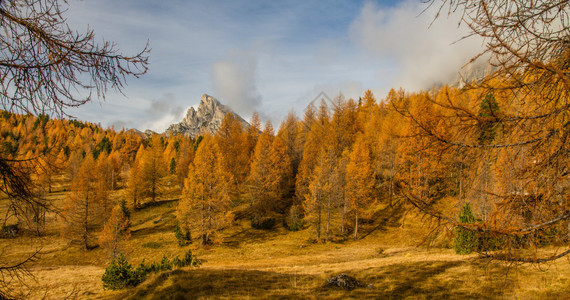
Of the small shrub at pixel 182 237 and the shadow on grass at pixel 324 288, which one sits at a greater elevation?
the shadow on grass at pixel 324 288

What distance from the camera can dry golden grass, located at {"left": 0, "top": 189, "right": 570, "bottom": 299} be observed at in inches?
352

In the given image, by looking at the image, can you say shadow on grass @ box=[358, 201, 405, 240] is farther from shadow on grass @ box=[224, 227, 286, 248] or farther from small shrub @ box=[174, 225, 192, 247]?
small shrub @ box=[174, 225, 192, 247]

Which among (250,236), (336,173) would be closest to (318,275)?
(336,173)

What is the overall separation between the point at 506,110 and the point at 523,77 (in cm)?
44

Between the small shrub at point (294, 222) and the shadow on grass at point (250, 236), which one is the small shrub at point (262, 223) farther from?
the small shrub at point (294, 222)

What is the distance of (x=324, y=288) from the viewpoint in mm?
10367

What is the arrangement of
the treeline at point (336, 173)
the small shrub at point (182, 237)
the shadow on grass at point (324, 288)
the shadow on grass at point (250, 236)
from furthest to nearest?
the shadow on grass at point (250, 236) → the small shrub at point (182, 237) → the shadow on grass at point (324, 288) → the treeline at point (336, 173)

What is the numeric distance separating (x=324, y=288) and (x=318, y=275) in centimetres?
235

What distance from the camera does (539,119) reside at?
3.21m

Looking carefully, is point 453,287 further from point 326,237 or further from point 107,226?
point 107,226

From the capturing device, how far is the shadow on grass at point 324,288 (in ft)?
→ 30.9

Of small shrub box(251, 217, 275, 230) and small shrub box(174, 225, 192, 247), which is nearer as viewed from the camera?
small shrub box(174, 225, 192, 247)

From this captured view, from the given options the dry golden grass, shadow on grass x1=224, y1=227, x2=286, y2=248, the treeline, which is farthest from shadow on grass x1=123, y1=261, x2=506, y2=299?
shadow on grass x1=224, y1=227, x2=286, y2=248

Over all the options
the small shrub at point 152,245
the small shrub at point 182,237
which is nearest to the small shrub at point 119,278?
the small shrub at point 182,237
